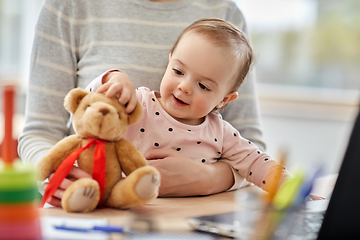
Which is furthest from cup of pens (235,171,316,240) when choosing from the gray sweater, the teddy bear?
the gray sweater

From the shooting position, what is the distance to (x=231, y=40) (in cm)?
96

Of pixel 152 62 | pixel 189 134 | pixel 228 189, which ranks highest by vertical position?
pixel 152 62

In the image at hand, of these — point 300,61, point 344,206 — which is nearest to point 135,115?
point 344,206

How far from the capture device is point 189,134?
36.2 inches

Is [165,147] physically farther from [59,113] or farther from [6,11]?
[6,11]

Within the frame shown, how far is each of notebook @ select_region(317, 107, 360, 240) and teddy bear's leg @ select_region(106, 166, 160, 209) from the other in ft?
0.94

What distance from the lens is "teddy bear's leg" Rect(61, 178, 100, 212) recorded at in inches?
23.4

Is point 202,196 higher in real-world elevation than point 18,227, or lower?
lower

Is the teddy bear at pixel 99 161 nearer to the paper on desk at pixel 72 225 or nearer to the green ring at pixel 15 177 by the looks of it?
the paper on desk at pixel 72 225

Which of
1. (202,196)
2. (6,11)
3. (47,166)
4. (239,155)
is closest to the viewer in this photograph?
(47,166)

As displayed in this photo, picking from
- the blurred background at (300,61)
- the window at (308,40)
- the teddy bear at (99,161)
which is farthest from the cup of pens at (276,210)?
the window at (308,40)

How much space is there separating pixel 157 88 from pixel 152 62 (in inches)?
3.2

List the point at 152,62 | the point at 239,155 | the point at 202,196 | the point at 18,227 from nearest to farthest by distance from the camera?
the point at 18,227
the point at 202,196
the point at 239,155
the point at 152,62

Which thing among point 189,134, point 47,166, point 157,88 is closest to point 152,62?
point 157,88
